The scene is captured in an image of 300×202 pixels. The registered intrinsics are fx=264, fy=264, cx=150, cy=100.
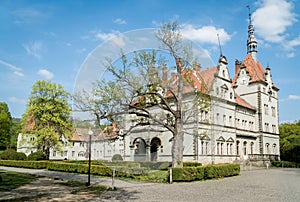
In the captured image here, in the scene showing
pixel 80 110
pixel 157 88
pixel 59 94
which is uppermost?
pixel 59 94

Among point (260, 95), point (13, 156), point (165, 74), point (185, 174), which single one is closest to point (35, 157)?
point (13, 156)

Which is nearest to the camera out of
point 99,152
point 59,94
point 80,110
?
point 99,152

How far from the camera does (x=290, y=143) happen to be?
169ft

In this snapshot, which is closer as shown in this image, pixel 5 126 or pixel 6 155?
pixel 6 155

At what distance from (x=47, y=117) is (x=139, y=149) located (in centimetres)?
2286

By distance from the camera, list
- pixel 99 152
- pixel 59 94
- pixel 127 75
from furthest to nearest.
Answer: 1. pixel 59 94
2. pixel 127 75
3. pixel 99 152

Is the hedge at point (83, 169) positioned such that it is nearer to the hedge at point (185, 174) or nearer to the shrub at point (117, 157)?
the hedge at point (185, 174)

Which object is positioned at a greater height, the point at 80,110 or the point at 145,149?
the point at 80,110

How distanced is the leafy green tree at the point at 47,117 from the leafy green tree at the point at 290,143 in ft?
→ 124

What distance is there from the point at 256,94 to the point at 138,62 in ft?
113

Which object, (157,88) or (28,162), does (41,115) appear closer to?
(28,162)

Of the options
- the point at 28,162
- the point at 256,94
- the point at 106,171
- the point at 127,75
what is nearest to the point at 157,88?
the point at 127,75

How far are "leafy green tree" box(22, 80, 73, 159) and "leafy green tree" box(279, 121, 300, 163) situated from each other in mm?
37857

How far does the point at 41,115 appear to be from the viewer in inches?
1316
